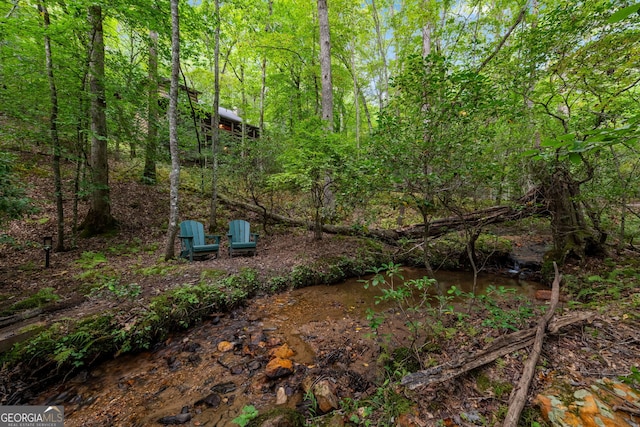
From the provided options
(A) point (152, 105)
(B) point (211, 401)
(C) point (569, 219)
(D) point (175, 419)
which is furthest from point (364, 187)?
(A) point (152, 105)

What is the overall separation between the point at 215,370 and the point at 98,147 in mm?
6601

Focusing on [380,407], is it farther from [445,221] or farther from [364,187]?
[445,221]

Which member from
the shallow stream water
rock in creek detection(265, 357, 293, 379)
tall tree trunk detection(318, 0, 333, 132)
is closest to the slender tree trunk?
tall tree trunk detection(318, 0, 333, 132)

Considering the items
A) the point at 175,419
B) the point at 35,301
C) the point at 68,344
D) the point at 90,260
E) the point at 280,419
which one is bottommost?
the point at 175,419

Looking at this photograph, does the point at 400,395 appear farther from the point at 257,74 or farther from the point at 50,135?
the point at 257,74

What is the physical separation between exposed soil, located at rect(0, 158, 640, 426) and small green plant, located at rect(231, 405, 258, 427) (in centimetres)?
18

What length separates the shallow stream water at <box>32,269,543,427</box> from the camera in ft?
6.89

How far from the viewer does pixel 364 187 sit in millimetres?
3969

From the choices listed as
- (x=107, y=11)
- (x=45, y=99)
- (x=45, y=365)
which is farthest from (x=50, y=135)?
(x=45, y=365)

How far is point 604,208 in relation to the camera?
444 centimetres

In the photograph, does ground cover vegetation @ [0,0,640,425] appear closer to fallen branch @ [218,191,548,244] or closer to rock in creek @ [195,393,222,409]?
fallen branch @ [218,191,548,244]

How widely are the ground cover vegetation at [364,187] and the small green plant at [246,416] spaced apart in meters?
0.02

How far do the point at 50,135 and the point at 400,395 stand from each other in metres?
7.00

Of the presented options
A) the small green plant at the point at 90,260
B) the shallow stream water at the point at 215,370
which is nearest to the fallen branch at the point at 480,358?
the shallow stream water at the point at 215,370
